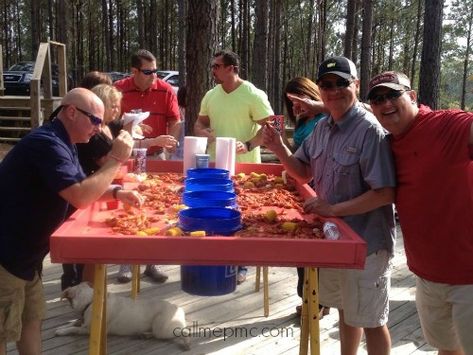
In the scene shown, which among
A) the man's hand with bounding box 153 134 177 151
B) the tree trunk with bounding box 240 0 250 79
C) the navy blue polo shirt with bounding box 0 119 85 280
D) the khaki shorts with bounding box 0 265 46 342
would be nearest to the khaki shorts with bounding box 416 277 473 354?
the navy blue polo shirt with bounding box 0 119 85 280

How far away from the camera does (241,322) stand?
3453 millimetres

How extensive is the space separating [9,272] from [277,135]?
144cm

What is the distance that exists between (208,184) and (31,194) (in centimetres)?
82

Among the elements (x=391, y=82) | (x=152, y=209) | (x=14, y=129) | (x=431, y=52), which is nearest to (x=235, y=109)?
(x=152, y=209)

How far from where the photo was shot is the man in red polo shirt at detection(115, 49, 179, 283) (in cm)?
418

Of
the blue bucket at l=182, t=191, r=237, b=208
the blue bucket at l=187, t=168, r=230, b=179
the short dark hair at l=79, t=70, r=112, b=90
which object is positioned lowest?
the blue bucket at l=182, t=191, r=237, b=208

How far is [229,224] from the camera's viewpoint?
179 centimetres

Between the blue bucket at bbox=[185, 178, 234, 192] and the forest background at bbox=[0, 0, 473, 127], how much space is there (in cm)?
768

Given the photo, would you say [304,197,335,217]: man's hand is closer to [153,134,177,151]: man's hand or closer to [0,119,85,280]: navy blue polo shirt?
[0,119,85,280]: navy blue polo shirt

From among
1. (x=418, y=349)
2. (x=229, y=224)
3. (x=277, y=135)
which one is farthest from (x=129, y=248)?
(x=418, y=349)

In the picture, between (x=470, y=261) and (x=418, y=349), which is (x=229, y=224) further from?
(x=418, y=349)

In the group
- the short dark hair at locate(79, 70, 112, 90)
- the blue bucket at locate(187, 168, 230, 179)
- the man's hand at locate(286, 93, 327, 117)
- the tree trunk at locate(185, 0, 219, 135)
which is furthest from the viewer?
the tree trunk at locate(185, 0, 219, 135)

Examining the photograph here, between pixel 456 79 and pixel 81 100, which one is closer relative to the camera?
pixel 81 100

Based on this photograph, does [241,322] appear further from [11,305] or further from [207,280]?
[11,305]
